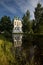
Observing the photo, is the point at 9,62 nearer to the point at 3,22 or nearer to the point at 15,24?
the point at 15,24

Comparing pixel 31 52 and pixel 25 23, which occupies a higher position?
pixel 25 23

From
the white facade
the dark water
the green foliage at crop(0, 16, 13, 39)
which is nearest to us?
the dark water

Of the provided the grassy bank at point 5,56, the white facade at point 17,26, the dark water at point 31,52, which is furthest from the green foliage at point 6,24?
the grassy bank at point 5,56

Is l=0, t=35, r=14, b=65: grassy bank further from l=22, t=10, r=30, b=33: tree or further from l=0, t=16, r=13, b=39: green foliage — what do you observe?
l=0, t=16, r=13, b=39: green foliage

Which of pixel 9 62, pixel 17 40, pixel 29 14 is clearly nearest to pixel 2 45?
pixel 9 62

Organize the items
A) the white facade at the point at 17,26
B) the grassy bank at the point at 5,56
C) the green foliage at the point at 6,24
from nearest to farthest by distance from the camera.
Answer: the grassy bank at the point at 5,56 < the white facade at the point at 17,26 < the green foliage at the point at 6,24

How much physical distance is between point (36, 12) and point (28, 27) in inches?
136

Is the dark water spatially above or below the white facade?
below

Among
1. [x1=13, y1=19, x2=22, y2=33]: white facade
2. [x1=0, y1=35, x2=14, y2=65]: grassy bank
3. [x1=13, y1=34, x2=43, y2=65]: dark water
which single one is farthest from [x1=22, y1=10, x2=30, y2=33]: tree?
[x1=0, y1=35, x2=14, y2=65]: grassy bank

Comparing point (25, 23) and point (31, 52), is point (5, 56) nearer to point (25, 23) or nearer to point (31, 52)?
point (31, 52)

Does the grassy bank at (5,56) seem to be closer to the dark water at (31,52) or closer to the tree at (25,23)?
the dark water at (31,52)

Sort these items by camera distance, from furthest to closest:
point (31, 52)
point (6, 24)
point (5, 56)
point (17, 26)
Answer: point (6, 24), point (17, 26), point (31, 52), point (5, 56)

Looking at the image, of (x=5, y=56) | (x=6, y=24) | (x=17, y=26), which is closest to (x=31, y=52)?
(x=5, y=56)

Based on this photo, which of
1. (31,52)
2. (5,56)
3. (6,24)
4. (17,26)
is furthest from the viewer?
(6,24)
